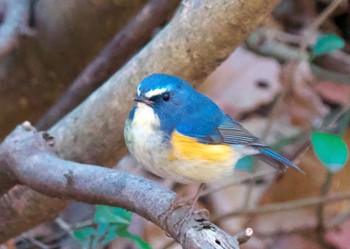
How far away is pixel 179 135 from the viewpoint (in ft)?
7.45

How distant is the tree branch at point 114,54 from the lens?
126 inches

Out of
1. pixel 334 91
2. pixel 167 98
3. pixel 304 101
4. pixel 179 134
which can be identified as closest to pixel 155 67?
pixel 167 98

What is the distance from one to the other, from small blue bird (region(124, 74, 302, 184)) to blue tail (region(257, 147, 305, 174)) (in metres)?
0.12

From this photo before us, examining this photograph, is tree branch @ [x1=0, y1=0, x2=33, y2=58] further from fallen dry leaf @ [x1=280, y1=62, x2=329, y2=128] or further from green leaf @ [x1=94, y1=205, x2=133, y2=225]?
fallen dry leaf @ [x1=280, y1=62, x2=329, y2=128]

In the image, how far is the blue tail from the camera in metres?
2.57

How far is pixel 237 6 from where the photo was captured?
2621 mm

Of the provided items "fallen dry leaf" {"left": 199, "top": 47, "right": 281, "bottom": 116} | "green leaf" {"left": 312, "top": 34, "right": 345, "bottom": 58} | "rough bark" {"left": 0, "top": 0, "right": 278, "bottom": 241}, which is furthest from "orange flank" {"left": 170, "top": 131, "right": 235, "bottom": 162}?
"fallen dry leaf" {"left": 199, "top": 47, "right": 281, "bottom": 116}

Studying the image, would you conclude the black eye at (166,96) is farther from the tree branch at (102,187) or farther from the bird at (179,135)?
the tree branch at (102,187)

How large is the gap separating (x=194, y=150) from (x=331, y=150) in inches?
28.4

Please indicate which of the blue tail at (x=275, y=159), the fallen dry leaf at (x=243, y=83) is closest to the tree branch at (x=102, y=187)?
the blue tail at (x=275, y=159)

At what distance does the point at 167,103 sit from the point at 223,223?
1.49m

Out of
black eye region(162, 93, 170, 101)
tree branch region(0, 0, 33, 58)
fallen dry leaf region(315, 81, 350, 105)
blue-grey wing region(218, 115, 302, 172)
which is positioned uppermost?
tree branch region(0, 0, 33, 58)

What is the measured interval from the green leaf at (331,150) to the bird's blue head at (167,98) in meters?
0.61

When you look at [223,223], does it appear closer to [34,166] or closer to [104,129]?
[104,129]
